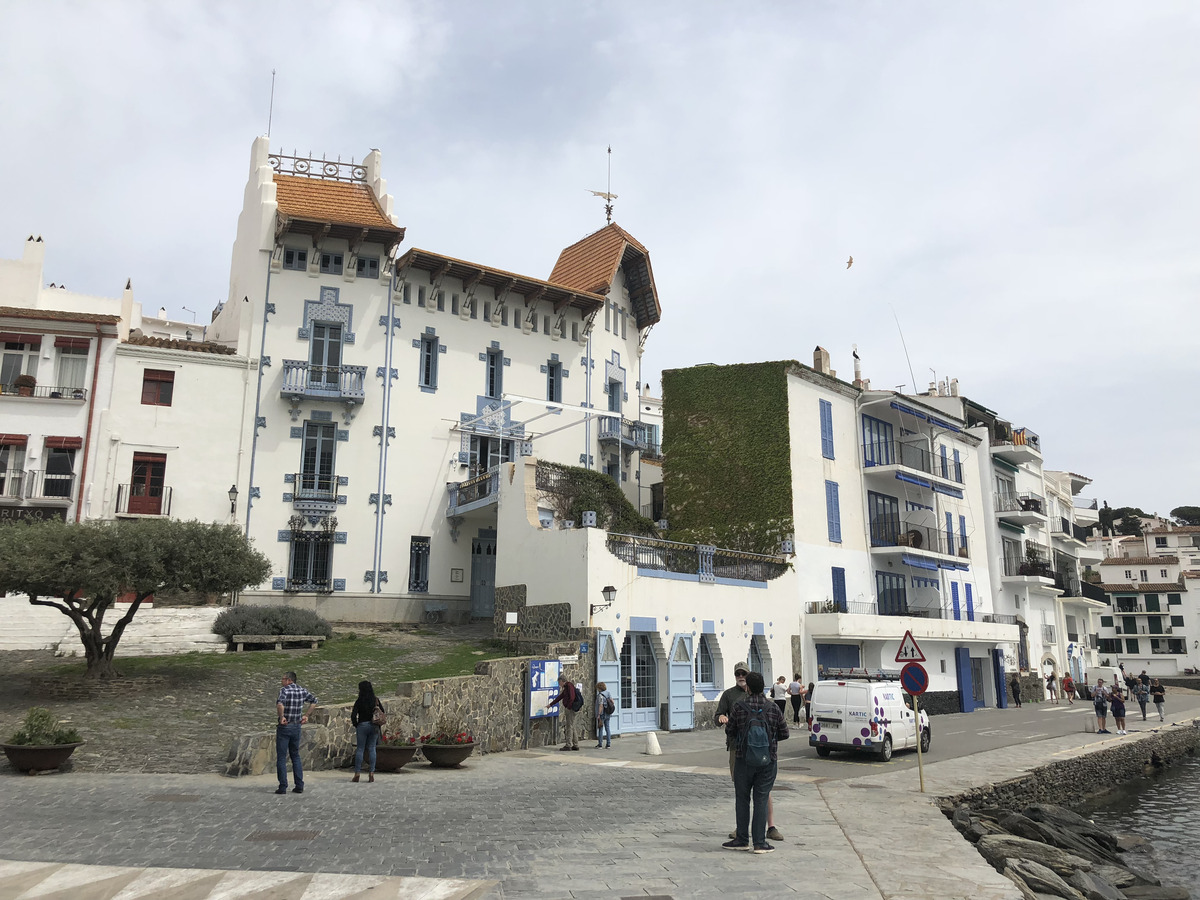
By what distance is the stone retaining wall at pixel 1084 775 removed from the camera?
16703 millimetres

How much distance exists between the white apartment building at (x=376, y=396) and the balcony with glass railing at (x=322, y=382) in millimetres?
61

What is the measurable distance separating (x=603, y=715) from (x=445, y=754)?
5458 millimetres

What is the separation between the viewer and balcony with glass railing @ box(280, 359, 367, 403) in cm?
2997

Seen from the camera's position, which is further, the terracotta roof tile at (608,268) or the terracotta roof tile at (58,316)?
the terracotta roof tile at (608,268)

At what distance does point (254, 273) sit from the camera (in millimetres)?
31125

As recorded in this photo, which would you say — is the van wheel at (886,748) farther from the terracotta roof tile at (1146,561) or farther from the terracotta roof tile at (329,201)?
the terracotta roof tile at (1146,561)

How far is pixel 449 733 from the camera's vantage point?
17031mm

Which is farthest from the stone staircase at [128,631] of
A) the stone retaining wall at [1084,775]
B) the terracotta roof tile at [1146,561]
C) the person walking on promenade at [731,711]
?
the terracotta roof tile at [1146,561]

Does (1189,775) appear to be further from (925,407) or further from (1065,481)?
(1065,481)

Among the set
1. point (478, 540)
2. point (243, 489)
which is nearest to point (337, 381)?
point (243, 489)

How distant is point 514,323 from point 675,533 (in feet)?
33.5

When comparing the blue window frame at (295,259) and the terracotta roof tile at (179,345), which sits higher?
the blue window frame at (295,259)

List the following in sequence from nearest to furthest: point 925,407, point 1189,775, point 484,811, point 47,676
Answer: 1. point 484,811
2. point 47,676
3. point 1189,775
4. point 925,407

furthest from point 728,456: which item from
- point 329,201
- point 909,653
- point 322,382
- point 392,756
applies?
point 392,756
